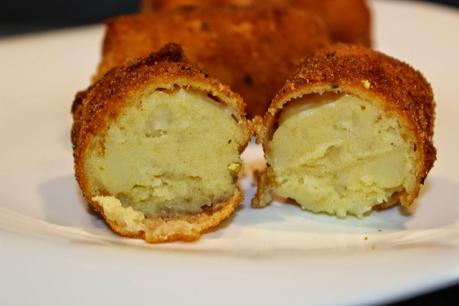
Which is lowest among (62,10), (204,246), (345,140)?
(62,10)

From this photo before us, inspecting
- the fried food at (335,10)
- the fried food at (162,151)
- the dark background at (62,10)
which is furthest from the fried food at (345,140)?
the dark background at (62,10)

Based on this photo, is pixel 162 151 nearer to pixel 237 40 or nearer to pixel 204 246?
pixel 204 246

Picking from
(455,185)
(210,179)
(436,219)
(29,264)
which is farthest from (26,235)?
(455,185)

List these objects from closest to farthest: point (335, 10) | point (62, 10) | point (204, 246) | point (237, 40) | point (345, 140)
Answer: point (204, 246), point (345, 140), point (237, 40), point (335, 10), point (62, 10)

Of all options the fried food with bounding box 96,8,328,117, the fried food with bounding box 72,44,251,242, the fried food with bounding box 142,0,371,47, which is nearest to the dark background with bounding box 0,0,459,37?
the fried food with bounding box 142,0,371,47

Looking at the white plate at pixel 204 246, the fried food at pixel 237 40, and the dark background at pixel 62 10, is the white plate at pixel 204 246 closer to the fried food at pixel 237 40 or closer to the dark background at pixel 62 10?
the fried food at pixel 237 40

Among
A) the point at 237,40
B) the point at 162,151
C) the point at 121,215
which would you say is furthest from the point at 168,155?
the point at 237,40

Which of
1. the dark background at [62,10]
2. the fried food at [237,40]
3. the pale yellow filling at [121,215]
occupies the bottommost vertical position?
the dark background at [62,10]

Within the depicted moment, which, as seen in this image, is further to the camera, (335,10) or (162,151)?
(335,10)
